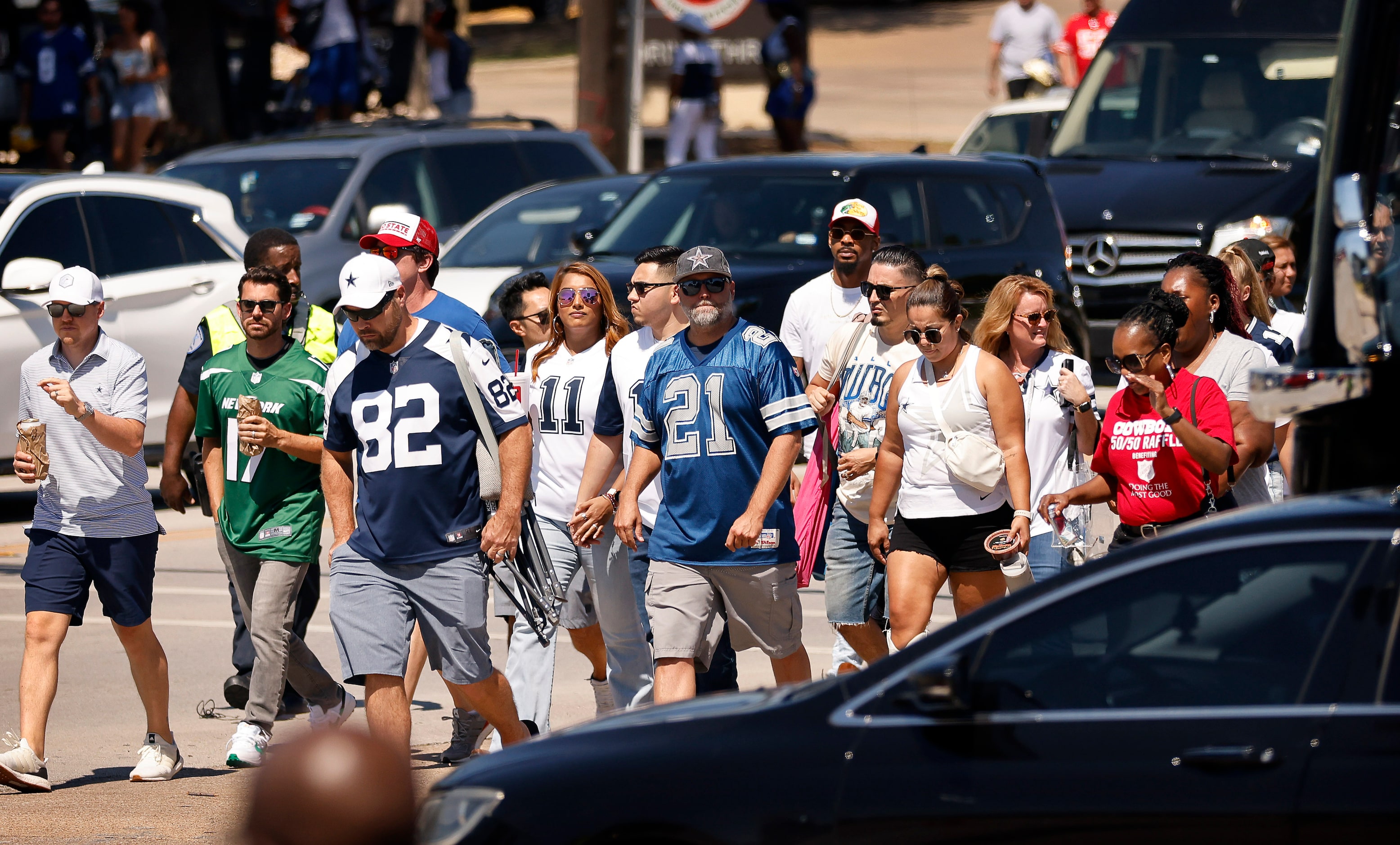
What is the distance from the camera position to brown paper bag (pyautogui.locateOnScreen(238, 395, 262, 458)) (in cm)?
732

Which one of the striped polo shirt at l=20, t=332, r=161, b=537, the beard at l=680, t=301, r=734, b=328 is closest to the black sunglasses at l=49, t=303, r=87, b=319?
the striped polo shirt at l=20, t=332, r=161, b=537

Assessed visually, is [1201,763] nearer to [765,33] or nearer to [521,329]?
[521,329]

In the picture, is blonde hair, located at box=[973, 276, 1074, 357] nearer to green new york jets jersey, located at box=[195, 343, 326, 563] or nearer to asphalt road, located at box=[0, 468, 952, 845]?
asphalt road, located at box=[0, 468, 952, 845]

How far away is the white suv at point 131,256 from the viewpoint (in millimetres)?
11555

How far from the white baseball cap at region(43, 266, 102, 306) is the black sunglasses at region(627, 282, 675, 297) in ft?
6.82

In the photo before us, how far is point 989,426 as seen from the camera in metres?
7.17

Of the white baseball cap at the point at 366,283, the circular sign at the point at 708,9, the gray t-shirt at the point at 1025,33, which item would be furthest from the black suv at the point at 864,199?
the gray t-shirt at the point at 1025,33

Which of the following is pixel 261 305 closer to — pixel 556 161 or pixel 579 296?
pixel 579 296

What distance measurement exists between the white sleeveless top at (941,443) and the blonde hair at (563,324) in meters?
1.32

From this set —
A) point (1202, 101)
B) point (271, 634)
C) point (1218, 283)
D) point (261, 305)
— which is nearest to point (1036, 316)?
point (1218, 283)

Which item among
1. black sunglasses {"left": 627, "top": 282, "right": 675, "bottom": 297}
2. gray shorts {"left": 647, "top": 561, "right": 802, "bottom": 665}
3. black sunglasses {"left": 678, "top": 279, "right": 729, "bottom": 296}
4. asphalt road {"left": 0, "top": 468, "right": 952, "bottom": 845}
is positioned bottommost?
asphalt road {"left": 0, "top": 468, "right": 952, "bottom": 845}

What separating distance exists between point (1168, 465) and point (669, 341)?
6.00ft

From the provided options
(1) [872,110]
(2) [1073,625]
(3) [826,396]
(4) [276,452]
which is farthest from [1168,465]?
(1) [872,110]

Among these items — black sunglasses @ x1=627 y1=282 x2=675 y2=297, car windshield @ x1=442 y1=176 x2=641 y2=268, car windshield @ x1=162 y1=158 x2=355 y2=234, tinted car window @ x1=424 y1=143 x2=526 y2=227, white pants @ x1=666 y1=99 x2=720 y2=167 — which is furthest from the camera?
white pants @ x1=666 y1=99 x2=720 y2=167
